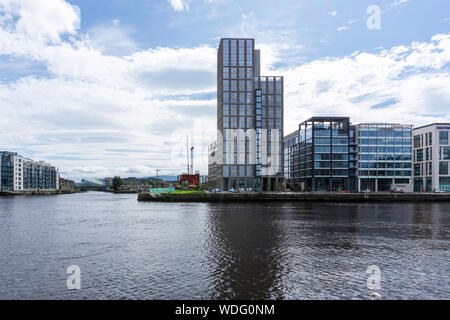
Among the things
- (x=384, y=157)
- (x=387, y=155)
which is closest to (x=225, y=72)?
(x=384, y=157)

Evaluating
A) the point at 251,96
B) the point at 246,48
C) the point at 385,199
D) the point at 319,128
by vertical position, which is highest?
the point at 246,48

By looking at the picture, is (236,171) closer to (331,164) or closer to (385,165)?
(331,164)

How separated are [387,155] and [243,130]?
70892mm

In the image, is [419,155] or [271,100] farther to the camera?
[271,100]

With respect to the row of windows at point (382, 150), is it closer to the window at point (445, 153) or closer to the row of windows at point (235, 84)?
the window at point (445, 153)

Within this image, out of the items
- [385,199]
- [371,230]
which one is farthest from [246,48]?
[371,230]

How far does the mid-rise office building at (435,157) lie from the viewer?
149m

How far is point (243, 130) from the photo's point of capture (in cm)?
16338

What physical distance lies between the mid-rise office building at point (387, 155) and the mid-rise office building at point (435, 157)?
8296mm

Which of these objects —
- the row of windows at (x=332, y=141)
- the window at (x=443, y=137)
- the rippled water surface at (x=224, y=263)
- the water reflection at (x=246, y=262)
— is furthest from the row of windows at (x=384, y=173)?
the water reflection at (x=246, y=262)

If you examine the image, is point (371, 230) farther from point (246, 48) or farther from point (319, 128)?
point (246, 48)

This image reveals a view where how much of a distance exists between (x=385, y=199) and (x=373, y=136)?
4459cm

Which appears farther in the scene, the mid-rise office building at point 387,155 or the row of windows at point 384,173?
the mid-rise office building at point 387,155
